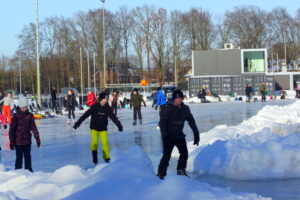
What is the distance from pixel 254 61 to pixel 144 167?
5604 centimetres

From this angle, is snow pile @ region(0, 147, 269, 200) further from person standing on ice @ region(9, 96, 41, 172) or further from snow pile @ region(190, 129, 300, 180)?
snow pile @ region(190, 129, 300, 180)

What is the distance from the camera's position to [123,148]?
45.4 ft

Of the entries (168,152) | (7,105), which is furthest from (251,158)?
(7,105)

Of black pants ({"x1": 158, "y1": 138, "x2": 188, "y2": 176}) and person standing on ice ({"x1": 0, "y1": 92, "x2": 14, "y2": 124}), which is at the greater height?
person standing on ice ({"x1": 0, "y1": 92, "x2": 14, "y2": 124})

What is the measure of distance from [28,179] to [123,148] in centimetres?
672

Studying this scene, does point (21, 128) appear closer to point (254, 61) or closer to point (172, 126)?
point (172, 126)

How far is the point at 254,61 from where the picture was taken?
61.9 meters

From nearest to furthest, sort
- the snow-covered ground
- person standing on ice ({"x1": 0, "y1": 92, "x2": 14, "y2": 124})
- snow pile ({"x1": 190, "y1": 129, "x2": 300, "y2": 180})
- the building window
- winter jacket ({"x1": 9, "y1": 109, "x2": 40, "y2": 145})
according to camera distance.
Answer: the snow-covered ground < snow pile ({"x1": 190, "y1": 129, "x2": 300, "y2": 180}) < winter jacket ({"x1": 9, "y1": 109, "x2": 40, "y2": 145}) < person standing on ice ({"x1": 0, "y1": 92, "x2": 14, "y2": 124}) < the building window

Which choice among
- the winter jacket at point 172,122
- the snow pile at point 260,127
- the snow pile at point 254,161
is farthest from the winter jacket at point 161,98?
the winter jacket at point 172,122

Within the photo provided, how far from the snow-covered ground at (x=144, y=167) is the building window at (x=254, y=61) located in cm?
4465

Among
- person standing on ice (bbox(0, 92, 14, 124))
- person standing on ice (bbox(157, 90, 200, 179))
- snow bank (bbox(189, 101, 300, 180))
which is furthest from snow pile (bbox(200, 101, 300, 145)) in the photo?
person standing on ice (bbox(0, 92, 14, 124))

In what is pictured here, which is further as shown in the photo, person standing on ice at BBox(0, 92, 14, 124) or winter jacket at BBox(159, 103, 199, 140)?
person standing on ice at BBox(0, 92, 14, 124)

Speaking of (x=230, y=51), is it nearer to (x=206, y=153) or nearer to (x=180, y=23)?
(x=180, y=23)

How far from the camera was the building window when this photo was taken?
61.2m
